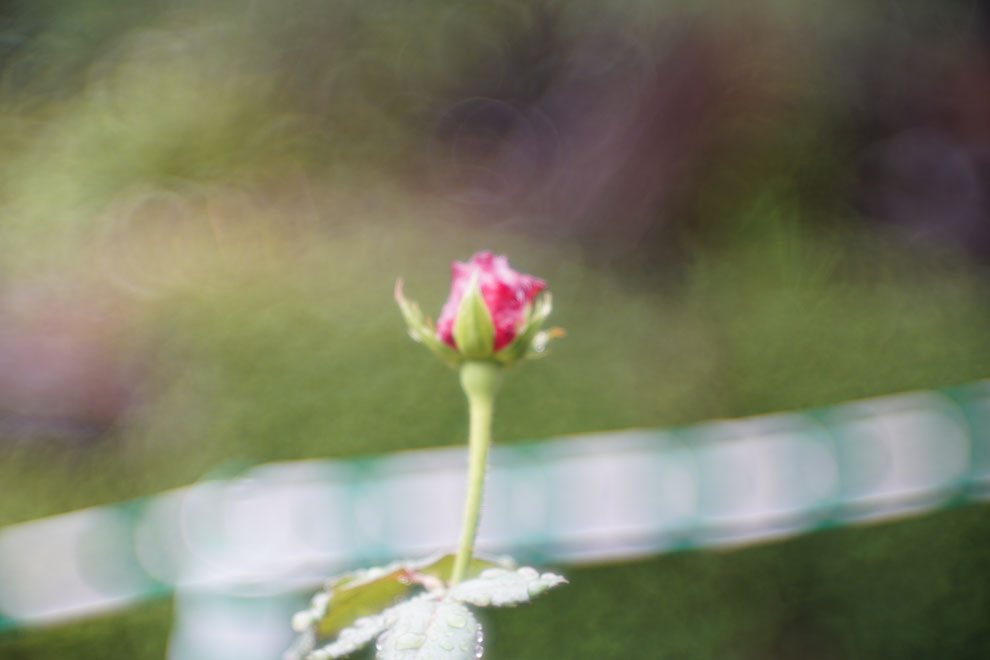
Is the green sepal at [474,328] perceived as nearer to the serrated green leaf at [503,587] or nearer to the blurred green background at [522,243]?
the serrated green leaf at [503,587]

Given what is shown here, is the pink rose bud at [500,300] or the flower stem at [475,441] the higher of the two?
the pink rose bud at [500,300]

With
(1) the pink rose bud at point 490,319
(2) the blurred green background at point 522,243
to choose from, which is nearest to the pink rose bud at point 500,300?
(1) the pink rose bud at point 490,319

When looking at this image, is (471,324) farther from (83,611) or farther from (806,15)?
(806,15)

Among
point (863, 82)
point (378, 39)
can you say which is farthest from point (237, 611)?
point (863, 82)

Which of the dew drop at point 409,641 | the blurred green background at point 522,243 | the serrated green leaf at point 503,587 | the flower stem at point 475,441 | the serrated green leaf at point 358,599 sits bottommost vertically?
the dew drop at point 409,641

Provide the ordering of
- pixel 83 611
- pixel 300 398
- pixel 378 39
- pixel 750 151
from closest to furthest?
1. pixel 83 611
2. pixel 300 398
3. pixel 750 151
4. pixel 378 39

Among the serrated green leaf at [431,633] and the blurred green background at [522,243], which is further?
the blurred green background at [522,243]

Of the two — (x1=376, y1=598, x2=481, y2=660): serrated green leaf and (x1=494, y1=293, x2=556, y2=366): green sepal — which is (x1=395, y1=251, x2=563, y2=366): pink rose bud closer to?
(x1=494, y1=293, x2=556, y2=366): green sepal
